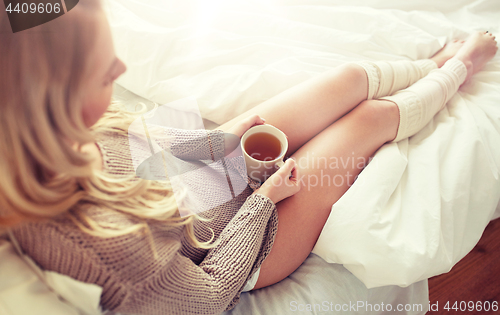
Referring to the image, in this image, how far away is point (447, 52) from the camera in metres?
0.98

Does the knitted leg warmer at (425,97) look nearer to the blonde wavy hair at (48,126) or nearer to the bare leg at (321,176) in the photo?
the bare leg at (321,176)

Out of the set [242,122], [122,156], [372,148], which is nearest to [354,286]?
[372,148]

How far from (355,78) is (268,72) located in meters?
0.26

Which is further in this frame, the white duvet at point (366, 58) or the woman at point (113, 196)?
the white duvet at point (366, 58)

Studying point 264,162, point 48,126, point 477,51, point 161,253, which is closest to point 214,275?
point 161,253

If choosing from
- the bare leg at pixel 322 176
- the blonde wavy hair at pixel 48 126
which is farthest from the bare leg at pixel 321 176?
the blonde wavy hair at pixel 48 126

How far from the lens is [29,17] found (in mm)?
313

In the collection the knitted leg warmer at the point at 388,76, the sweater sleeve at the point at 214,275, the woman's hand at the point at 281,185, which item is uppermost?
the knitted leg warmer at the point at 388,76

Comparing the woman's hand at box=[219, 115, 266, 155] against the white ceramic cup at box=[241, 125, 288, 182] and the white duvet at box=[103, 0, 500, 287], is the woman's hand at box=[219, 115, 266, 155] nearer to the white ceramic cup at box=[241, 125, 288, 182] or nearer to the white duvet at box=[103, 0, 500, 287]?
the white ceramic cup at box=[241, 125, 288, 182]

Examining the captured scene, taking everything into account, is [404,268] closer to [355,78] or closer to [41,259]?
[355,78]

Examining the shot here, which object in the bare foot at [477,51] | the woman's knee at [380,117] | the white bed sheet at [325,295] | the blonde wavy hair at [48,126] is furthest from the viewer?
the bare foot at [477,51]

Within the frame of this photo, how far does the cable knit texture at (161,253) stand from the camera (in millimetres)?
360

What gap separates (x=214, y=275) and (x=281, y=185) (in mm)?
230

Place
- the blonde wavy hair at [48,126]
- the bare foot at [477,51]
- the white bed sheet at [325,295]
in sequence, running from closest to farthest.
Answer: the blonde wavy hair at [48,126] < the white bed sheet at [325,295] < the bare foot at [477,51]
